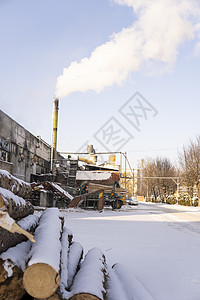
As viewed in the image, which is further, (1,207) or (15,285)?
(1,207)

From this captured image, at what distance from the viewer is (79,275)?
8.41 ft

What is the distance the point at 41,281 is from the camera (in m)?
1.89

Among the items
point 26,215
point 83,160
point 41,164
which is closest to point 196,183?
point 83,160

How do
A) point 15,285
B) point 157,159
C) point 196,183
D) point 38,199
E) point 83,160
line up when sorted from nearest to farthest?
point 15,285 → point 38,199 → point 83,160 → point 196,183 → point 157,159

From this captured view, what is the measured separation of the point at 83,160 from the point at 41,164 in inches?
233

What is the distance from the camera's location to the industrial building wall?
52.8 ft

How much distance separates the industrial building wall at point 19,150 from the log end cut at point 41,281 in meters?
14.2

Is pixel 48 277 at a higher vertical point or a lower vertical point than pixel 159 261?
higher

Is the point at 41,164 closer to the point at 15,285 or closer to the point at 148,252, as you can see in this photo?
the point at 148,252

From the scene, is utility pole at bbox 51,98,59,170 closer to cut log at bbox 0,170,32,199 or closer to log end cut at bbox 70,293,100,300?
cut log at bbox 0,170,32,199

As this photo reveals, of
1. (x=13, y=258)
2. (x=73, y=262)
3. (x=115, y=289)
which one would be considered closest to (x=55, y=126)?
(x=73, y=262)

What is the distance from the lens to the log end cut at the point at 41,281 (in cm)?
188

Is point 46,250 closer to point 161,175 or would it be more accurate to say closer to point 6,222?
point 6,222

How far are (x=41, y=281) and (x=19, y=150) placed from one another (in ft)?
58.0
